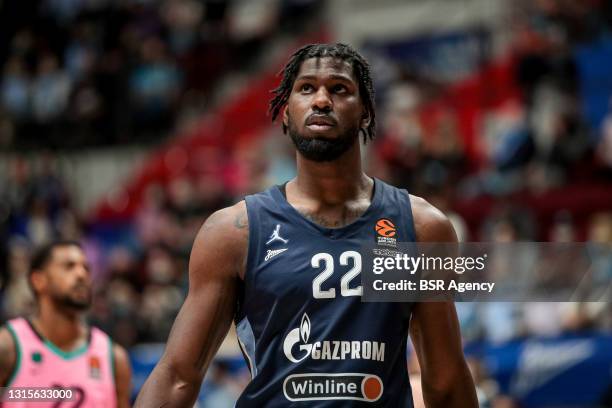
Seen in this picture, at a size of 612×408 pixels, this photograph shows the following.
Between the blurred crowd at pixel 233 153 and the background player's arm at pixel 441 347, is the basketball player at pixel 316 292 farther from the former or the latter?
the blurred crowd at pixel 233 153

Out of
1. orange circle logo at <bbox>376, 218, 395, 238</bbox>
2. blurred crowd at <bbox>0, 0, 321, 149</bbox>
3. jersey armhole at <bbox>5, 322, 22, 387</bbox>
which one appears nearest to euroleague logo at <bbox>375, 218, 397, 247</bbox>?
orange circle logo at <bbox>376, 218, 395, 238</bbox>

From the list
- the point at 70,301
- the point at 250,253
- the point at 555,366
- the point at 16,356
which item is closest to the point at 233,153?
the point at 555,366

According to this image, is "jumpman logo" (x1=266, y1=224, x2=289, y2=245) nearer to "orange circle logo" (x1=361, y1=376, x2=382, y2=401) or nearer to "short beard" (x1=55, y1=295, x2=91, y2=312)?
"orange circle logo" (x1=361, y1=376, x2=382, y2=401)

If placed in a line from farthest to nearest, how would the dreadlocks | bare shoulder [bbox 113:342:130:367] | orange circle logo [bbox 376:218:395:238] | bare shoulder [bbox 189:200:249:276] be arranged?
bare shoulder [bbox 113:342:130:367] → the dreadlocks → orange circle logo [bbox 376:218:395:238] → bare shoulder [bbox 189:200:249:276]

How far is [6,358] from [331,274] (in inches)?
116

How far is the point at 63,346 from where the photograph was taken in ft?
23.1

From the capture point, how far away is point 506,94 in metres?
15.0

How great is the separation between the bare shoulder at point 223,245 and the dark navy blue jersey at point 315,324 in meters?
0.04

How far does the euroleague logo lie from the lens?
15.1 feet

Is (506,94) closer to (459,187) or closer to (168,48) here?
(459,187)

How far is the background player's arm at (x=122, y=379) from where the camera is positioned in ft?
22.6

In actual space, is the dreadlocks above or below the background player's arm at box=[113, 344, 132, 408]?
above

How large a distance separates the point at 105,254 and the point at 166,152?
2.22m

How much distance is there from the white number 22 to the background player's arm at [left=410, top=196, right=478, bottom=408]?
31 centimetres
